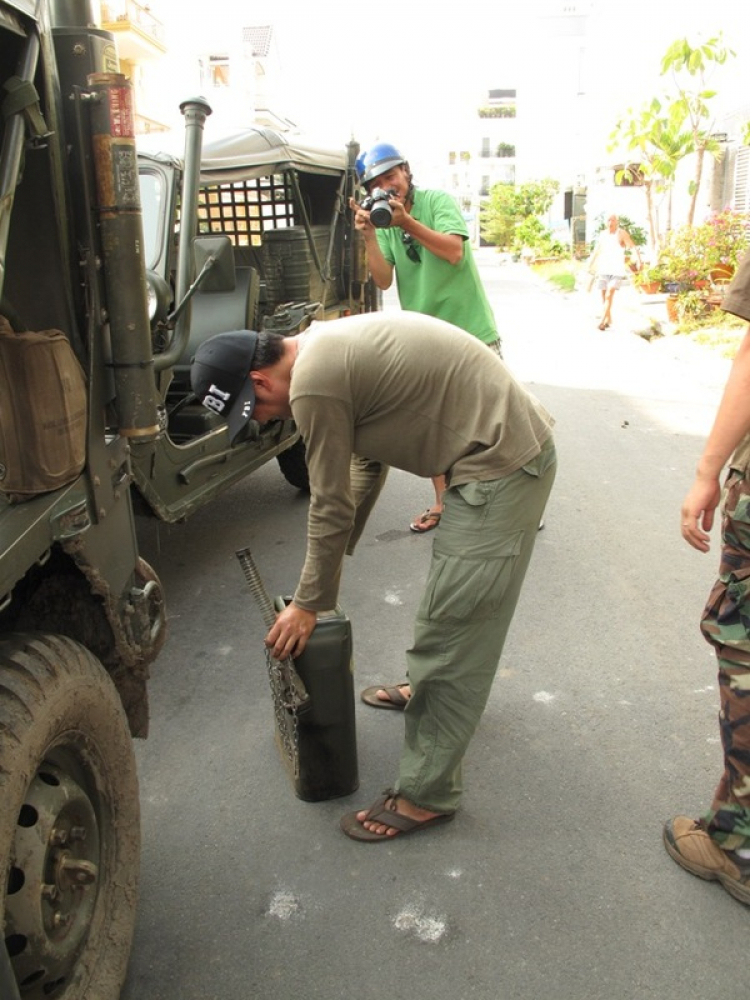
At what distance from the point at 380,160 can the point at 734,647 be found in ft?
8.75

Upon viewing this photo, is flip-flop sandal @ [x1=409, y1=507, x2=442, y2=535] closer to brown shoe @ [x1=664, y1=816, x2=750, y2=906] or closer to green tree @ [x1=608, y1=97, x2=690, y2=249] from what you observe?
brown shoe @ [x1=664, y1=816, x2=750, y2=906]

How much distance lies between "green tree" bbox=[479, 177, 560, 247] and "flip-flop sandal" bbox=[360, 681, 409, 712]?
1452 inches

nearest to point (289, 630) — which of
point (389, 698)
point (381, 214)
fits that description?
point (389, 698)

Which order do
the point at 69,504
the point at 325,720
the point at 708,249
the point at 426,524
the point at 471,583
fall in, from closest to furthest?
1. the point at 69,504
2. the point at 471,583
3. the point at 325,720
4. the point at 426,524
5. the point at 708,249

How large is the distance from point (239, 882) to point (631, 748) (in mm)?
1435

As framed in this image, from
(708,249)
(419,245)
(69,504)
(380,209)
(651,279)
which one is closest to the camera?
(69,504)

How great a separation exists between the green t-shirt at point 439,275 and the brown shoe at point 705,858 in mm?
2501

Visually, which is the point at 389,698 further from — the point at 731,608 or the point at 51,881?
the point at 51,881

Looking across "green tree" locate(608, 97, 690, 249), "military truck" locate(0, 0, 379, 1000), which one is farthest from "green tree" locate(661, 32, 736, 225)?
"military truck" locate(0, 0, 379, 1000)

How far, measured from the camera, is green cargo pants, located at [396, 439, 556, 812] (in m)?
2.42

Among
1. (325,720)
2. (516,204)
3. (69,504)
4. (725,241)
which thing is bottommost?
(516,204)

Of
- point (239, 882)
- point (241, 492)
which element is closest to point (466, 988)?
point (239, 882)

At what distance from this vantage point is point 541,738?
3152mm

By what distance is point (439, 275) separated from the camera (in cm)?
415
